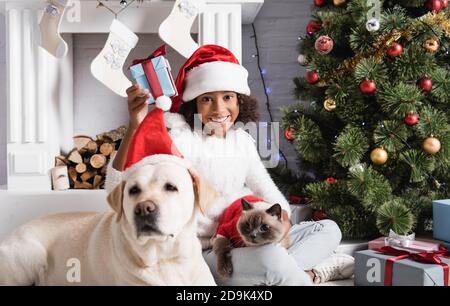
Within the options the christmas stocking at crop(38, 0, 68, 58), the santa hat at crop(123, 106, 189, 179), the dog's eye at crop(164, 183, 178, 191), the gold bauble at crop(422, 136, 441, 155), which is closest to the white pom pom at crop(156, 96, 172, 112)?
the santa hat at crop(123, 106, 189, 179)

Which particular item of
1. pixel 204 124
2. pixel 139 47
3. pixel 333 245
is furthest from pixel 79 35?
pixel 333 245

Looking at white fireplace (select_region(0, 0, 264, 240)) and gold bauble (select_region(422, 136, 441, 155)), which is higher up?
white fireplace (select_region(0, 0, 264, 240))

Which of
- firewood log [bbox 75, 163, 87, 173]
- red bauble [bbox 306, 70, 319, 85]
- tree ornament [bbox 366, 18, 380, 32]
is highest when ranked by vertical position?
tree ornament [bbox 366, 18, 380, 32]

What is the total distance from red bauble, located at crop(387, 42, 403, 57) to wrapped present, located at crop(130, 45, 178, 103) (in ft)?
2.77

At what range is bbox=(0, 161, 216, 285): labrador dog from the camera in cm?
120

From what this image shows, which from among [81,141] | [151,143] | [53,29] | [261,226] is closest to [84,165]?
[81,141]

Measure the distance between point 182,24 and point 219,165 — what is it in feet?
2.00

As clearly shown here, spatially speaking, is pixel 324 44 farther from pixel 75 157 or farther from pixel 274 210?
pixel 75 157

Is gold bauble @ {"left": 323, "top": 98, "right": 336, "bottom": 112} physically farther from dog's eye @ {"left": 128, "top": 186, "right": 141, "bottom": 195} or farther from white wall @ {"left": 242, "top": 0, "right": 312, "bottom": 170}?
dog's eye @ {"left": 128, "top": 186, "right": 141, "bottom": 195}

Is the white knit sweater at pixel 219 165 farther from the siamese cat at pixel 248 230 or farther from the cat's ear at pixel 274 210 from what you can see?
the cat's ear at pixel 274 210

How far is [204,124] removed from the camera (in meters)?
1.66
